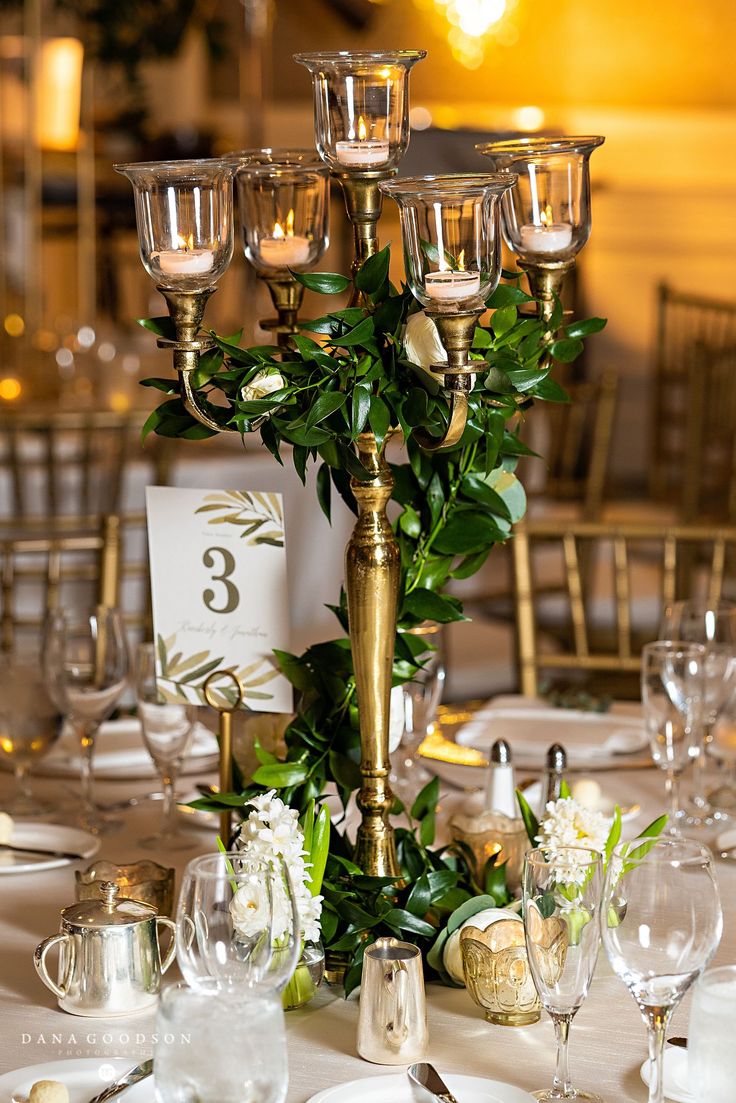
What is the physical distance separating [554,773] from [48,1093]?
575mm

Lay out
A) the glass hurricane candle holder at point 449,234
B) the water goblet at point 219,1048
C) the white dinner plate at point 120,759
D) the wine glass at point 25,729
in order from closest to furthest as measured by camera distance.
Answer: the water goblet at point 219,1048
the glass hurricane candle holder at point 449,234
the wine glass at point 25,729
the white dinner plate at point 120,759

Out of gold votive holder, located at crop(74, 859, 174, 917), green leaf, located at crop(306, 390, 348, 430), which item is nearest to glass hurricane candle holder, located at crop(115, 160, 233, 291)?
green leaf, located at crop(306, 390, 348, 430)

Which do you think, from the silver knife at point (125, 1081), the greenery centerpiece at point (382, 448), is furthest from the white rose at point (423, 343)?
the silver knife at point (125, 1081)

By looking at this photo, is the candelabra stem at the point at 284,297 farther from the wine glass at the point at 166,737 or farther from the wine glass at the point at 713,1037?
the wine glass at the point at 713,1037

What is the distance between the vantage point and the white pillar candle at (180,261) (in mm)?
964

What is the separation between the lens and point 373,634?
1010 millimetres

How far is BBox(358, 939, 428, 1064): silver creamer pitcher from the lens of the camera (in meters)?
0.89

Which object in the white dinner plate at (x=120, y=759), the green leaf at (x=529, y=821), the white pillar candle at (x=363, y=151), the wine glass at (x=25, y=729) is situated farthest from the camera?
the white dinner plate at (x=120, y=759)

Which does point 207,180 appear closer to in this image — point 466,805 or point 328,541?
point 466,805

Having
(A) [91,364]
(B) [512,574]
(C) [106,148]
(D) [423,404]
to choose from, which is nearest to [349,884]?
(D) [423,404]

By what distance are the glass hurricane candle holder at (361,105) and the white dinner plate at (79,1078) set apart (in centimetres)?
59

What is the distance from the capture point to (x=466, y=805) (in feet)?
4.49

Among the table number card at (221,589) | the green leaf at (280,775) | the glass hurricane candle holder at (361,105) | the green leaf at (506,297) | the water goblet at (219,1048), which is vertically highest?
the glass hurricane candle holder at (361,105)

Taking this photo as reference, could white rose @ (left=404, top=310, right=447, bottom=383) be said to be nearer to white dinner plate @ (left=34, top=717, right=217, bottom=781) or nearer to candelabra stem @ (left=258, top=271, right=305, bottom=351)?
candelabra stem @ (left=258, top=271, right=305, bottom=351)
